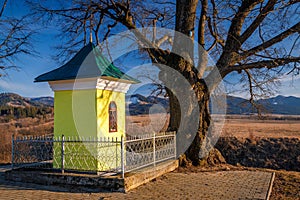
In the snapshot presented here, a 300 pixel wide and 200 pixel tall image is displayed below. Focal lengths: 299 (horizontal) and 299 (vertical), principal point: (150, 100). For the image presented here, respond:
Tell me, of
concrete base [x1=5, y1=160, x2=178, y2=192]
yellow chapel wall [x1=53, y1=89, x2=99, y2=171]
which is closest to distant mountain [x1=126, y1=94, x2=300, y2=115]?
yellow chapel wall [x1=53, y1=89, x2=99, y2=171]

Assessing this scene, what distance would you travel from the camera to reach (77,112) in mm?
9000

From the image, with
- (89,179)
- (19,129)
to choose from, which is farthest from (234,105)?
(19,129)

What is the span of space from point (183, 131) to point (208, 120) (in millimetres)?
1168

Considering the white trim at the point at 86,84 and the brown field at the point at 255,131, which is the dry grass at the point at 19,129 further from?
the brown field at the point at 255,131

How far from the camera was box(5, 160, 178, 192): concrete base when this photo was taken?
7.42m

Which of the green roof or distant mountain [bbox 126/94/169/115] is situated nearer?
the green roof

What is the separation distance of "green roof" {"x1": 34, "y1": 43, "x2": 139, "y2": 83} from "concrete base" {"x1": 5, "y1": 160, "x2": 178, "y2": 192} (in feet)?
9.14

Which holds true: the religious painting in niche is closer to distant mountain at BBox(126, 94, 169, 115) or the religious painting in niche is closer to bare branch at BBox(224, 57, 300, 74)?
distant mountain at BBox(126, 94, 169, 115)

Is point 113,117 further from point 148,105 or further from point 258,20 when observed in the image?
point 258,20

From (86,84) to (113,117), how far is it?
56.4 inches

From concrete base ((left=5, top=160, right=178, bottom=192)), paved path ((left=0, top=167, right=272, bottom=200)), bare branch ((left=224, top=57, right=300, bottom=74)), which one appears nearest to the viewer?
paved path ((left=0, top=167, right=272, bottom=200))

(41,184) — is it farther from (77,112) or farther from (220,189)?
(220,189)

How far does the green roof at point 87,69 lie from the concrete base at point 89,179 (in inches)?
110

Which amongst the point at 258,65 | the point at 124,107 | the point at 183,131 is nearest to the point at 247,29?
the point at 258,65
